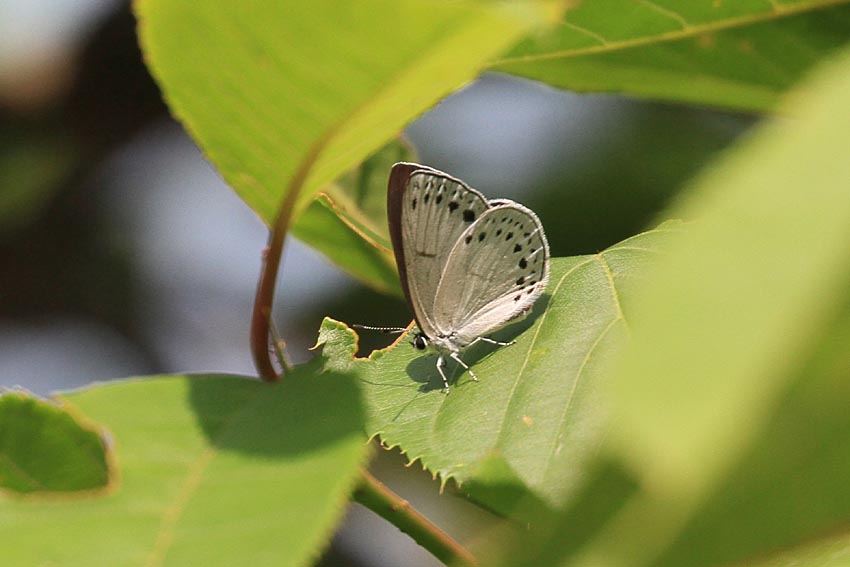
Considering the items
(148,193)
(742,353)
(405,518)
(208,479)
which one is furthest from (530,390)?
(148,193)

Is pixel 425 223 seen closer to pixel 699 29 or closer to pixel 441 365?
pixel 441 365

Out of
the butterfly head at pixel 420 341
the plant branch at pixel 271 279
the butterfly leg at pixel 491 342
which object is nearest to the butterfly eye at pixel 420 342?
the butterfly head at pixel 420 341

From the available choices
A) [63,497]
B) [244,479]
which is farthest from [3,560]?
[244,479]

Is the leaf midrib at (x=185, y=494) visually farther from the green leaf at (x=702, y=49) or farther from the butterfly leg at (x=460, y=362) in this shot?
the butterfly leg at (x=460, y=362)

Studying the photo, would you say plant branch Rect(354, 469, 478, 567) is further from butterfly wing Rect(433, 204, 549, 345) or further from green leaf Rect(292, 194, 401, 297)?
butterfly wing Rect(433, 204, 549, 345)

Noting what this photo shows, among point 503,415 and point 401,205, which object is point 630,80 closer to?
point 503,415

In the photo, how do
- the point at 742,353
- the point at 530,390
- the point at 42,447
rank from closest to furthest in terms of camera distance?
the point at 742,353 < the point at 42,447 < the point at 530,390
